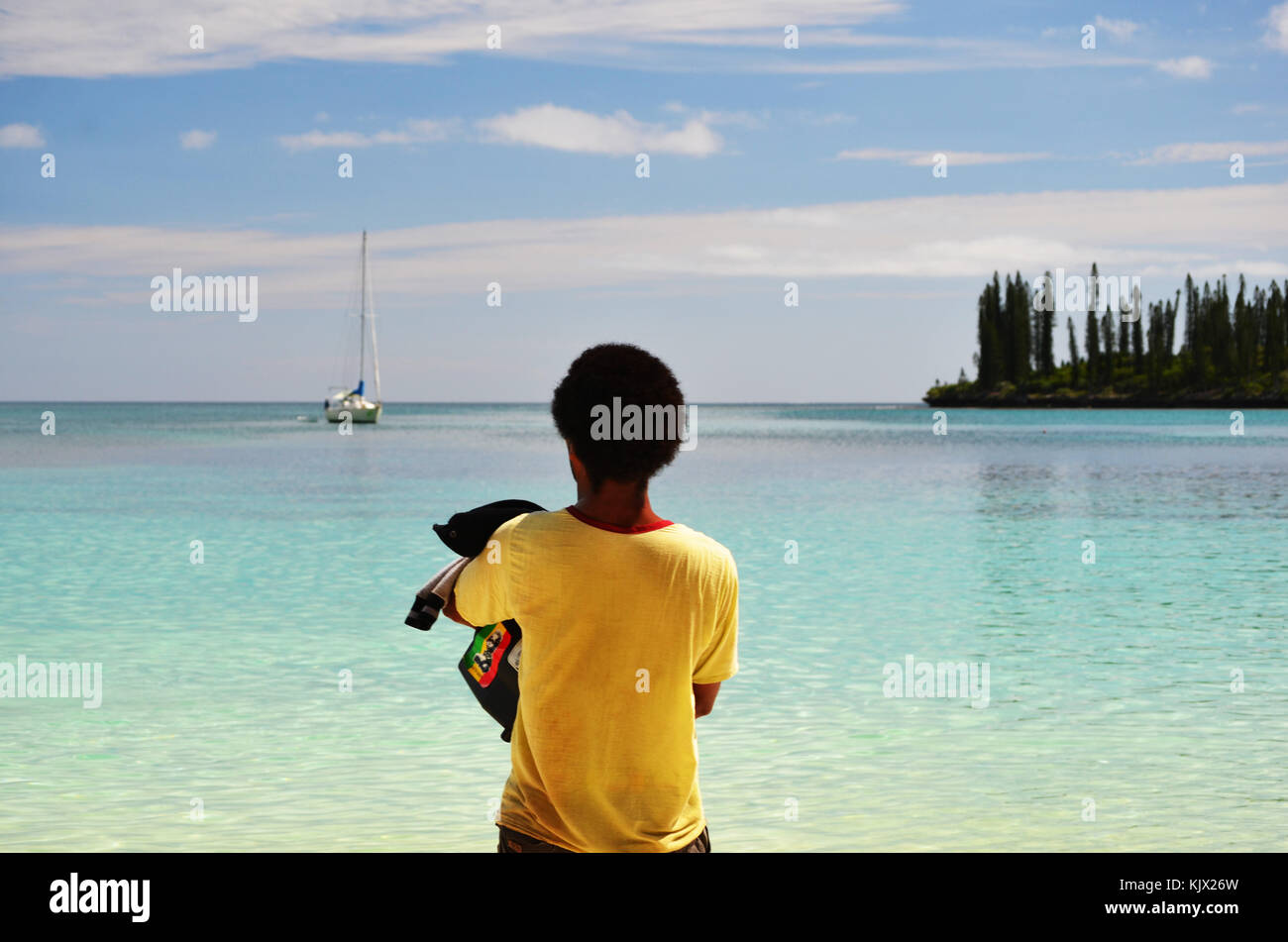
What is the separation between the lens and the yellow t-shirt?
2342 millimetres

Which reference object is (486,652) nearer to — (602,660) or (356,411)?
(602,660)

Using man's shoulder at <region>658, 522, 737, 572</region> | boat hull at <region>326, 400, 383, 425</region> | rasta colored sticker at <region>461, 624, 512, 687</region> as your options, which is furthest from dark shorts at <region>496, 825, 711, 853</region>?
boat hull at <region>326, 400, 383, 425</region>

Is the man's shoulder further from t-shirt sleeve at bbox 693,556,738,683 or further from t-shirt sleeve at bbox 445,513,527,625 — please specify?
t-shirt sleeve at bbox 445,513,527,625

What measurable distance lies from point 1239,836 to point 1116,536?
53.4 feet

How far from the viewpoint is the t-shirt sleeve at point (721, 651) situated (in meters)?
2.49

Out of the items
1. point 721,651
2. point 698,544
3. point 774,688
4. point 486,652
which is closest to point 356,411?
point 774,688

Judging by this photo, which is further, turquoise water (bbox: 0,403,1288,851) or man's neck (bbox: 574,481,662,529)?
turquoise water (bbox: 0,403,1288,851)

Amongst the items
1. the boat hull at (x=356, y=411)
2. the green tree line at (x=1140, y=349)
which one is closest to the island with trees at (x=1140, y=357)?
the green tree line at (x=1140, y=349)

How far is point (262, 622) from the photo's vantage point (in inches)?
526

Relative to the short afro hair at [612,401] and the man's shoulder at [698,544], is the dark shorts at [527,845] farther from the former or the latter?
the short afro hair at [612,401]

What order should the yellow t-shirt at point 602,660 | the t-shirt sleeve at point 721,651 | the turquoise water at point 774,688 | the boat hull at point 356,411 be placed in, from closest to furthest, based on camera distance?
1. the yellow t-shirt at point 602,660
2. the t-shirt sleeve at point 721,651
3. the turquoise water at point 774,688
4. the boat hull at point 356,411

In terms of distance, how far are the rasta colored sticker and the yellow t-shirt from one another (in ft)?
0.27

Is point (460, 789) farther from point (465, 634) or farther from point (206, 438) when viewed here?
point (206, 438)
